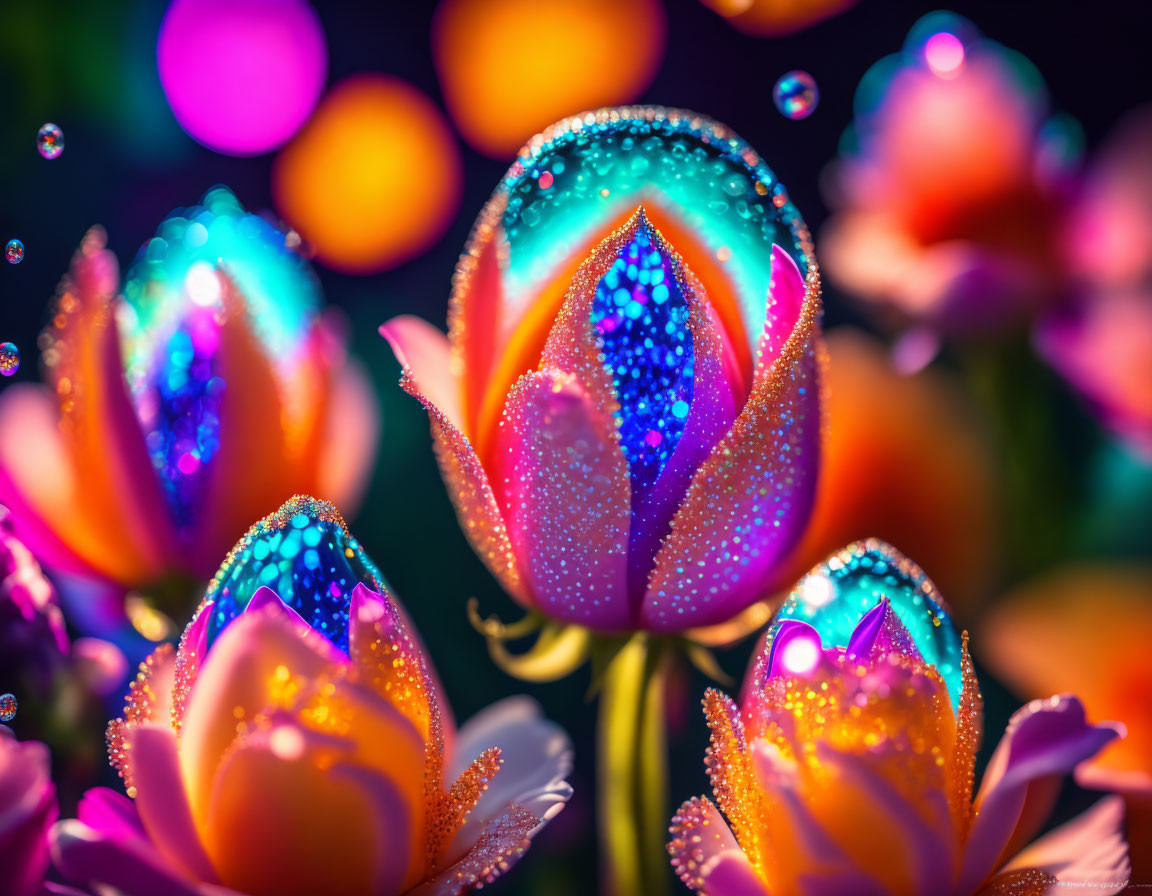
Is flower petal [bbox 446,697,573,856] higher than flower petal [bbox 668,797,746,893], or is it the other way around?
flower petal [bbox 668,797,746,893]

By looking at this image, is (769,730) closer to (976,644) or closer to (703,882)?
(703,882)

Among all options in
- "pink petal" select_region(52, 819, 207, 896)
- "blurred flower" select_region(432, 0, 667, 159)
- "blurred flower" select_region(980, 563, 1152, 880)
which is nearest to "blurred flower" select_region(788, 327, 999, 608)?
"blurred flower" select_region(980, 563, 1152, 880)

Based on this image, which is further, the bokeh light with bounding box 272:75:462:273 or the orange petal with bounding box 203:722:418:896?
the bokeh light with bounding box 272:75:462:273

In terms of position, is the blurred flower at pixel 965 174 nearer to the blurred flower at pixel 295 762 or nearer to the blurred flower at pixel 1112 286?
the blurred flower at pixel 1112 286

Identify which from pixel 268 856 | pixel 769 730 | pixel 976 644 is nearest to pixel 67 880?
pixel 268 856

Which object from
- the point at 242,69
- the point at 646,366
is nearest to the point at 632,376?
the point at 646,366

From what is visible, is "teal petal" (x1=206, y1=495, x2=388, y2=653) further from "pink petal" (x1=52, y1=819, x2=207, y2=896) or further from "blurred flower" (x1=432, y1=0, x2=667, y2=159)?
"blurred flower" (x1=432, y1=0, x2=667, y2=159)
